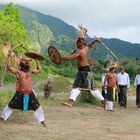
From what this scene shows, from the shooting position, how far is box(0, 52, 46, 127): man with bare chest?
11.8 metres

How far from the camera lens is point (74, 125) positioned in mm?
12172

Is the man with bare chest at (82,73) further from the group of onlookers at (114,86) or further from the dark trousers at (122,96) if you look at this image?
the dark trousers at (122,96)

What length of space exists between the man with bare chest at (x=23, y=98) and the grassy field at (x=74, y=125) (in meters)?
0.23

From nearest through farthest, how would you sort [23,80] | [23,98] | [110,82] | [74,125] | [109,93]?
[23,98] → [23,80] → [74,125] → [109,93] → [110,82]

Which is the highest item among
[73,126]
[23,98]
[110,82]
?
[110,82]

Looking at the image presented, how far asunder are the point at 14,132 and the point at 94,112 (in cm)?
490

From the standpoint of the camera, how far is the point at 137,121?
13555 millimetres

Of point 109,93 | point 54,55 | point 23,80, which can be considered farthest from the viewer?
point 109,93

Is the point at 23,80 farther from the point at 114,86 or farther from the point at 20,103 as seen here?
the point at 114,86

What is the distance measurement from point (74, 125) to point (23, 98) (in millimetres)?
1285

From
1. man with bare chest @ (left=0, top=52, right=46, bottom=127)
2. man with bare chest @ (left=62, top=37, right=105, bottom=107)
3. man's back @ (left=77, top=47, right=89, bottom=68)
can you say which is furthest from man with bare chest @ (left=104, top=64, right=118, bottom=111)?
man with bare chest @ (left=0, top=52, right=46, bottom=127)

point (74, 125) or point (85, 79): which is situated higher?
point (85, 79)

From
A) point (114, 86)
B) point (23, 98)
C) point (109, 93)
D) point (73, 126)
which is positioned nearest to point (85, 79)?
point (109, 93)

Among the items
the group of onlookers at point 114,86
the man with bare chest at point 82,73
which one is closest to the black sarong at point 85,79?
the man with bare chest at point 82,73
